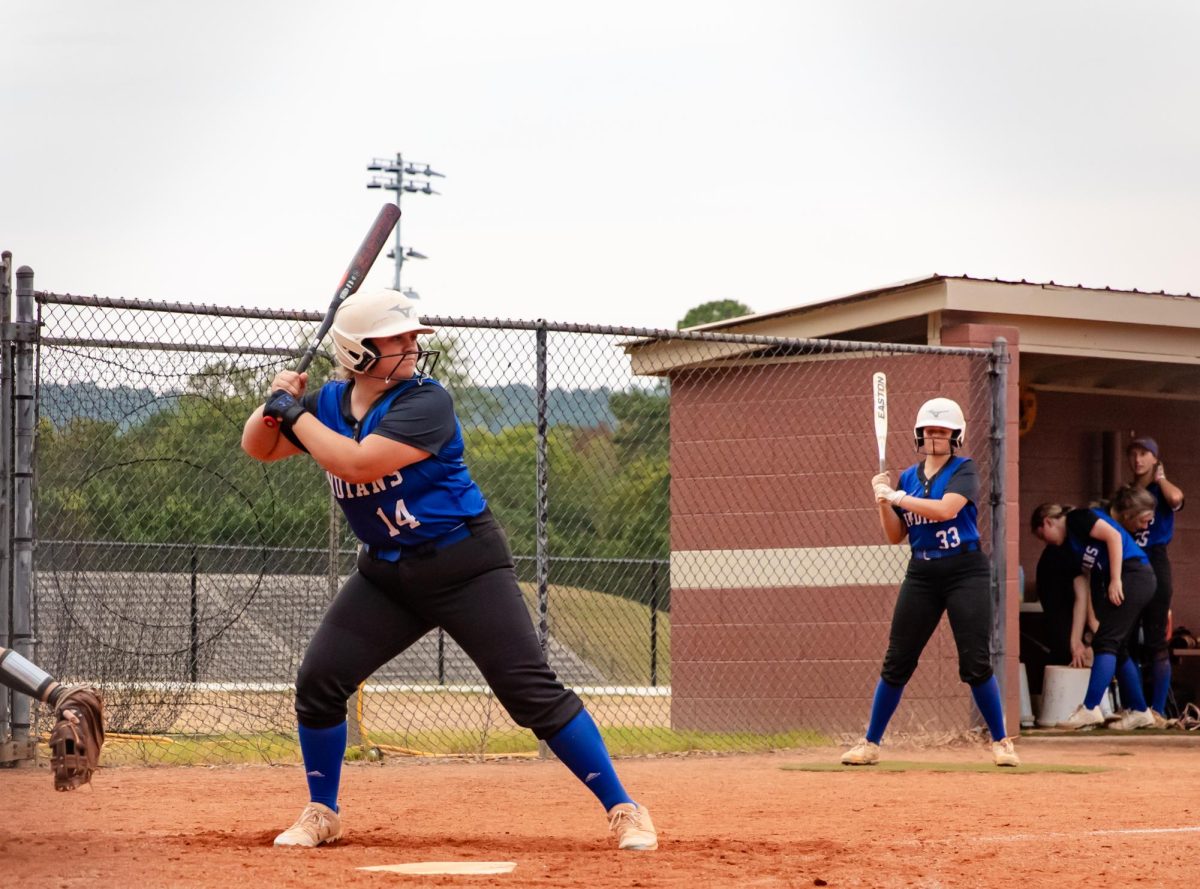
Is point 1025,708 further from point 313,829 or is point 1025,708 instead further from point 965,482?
point 313,829

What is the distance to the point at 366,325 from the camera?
17.2ft

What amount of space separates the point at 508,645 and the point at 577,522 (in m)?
17.5

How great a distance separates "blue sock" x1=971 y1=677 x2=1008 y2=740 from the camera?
9.13 m

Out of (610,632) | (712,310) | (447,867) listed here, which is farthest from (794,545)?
(712,310)

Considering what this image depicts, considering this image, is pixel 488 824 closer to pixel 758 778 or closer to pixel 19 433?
pixel 758 778

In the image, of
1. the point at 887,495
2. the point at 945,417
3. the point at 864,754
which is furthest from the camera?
the point at 864,754

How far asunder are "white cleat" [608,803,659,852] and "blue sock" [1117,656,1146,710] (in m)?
8.28

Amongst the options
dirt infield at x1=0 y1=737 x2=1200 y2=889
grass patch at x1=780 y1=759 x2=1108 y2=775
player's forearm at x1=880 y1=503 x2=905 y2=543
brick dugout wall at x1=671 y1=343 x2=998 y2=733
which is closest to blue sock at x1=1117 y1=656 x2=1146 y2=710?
brick dugout wall at x1=671 y1=343 x2=998 y2=733

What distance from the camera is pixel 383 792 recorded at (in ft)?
25.7

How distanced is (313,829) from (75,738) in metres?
0.91

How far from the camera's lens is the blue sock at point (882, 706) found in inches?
359

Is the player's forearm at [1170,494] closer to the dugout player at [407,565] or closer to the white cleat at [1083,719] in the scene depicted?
the white cleat at [1083,719]

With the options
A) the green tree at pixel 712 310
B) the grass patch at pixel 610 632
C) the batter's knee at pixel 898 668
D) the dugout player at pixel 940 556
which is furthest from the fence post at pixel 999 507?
the green tree at pixel 712 310

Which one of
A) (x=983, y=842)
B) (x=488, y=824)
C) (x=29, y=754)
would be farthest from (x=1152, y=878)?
(x=29, y=754)
